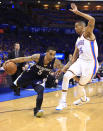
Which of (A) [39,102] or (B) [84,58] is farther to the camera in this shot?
(B) [84,58]

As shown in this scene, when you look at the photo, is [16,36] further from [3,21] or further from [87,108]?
[87,108]

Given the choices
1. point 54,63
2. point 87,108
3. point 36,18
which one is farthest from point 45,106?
point 36,18

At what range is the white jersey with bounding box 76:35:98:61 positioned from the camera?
418 centimetres

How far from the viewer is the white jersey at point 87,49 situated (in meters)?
4.18

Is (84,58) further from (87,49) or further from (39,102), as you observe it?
(39,102)

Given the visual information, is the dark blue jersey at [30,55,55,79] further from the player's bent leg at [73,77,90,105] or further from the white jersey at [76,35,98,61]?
the player's bent leg at [73,77,90,105]

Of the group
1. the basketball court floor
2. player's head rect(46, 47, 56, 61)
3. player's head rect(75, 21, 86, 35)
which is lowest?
the basketball court floor

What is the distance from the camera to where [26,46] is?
1875 centimetres

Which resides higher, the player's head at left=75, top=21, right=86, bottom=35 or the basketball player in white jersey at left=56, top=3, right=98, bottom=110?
the player's head at left=75, top=21, right=86, bottom=35

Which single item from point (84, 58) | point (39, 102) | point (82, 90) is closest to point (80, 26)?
point (84, 58)

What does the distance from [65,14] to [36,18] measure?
2.90 meters

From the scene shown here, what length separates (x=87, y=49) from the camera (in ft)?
13.8

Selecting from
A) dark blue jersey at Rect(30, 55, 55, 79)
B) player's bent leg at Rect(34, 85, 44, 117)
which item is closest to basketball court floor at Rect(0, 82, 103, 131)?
player's bent leg at Rect(34, 85, 44, 117)

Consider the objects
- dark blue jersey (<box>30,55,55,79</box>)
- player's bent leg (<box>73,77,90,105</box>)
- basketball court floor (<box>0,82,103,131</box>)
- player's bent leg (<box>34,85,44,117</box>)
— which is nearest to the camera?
basketball court floor (<box>0,82,103,131</box>)
